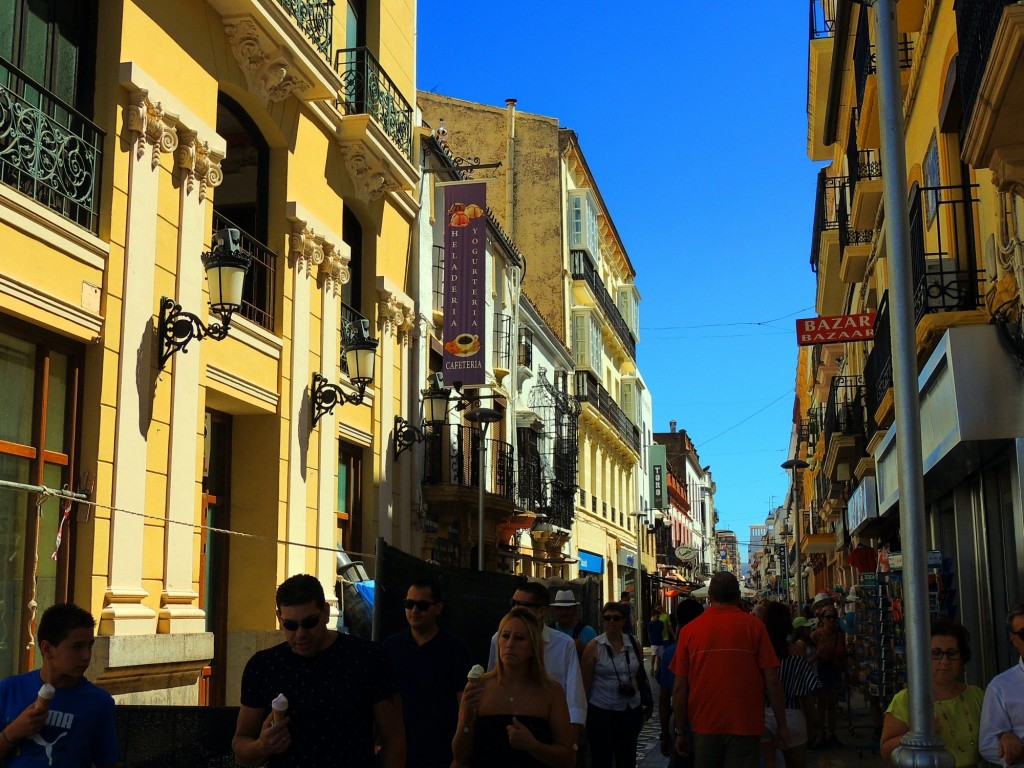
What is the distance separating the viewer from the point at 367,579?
15.7 metres

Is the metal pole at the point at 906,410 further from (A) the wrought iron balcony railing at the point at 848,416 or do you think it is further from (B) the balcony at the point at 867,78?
(A) the wrought iron balcony railing at the point at 848,416

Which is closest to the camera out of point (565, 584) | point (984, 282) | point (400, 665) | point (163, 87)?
point (400, 665)

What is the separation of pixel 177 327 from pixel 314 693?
686cm

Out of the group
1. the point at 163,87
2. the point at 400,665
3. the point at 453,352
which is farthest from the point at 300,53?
the point at 400,665

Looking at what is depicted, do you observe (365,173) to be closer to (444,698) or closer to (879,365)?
(879,365)

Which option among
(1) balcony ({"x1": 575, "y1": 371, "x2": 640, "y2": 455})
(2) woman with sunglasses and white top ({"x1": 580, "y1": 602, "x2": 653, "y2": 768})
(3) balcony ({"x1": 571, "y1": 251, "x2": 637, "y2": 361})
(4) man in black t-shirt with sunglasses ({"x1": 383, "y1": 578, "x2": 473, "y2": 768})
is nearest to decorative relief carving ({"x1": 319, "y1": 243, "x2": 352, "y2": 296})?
(2) woman with sunglasses and white top ({"x1": 580, "y1": 602, "x2": 653, "y2": 768})

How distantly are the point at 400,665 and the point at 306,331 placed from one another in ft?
27.8

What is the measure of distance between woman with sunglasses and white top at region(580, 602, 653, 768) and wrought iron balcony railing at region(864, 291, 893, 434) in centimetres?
656

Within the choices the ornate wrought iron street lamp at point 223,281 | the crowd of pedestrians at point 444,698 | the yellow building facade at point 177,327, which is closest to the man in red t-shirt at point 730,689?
the crowd of pedestrians at point 444,698

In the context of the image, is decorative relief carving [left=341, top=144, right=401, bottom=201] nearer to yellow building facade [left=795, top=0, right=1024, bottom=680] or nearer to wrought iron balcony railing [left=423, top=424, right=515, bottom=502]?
wrought iron balcony railing [left=423, top=424, right=515, bottom=502]

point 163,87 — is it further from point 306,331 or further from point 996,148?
point 996,148

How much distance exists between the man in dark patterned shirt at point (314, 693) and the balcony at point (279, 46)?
30.3ft

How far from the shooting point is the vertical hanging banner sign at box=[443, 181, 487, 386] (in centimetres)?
2006

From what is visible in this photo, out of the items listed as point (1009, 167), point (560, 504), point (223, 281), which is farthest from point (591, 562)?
point (1009, 167)
